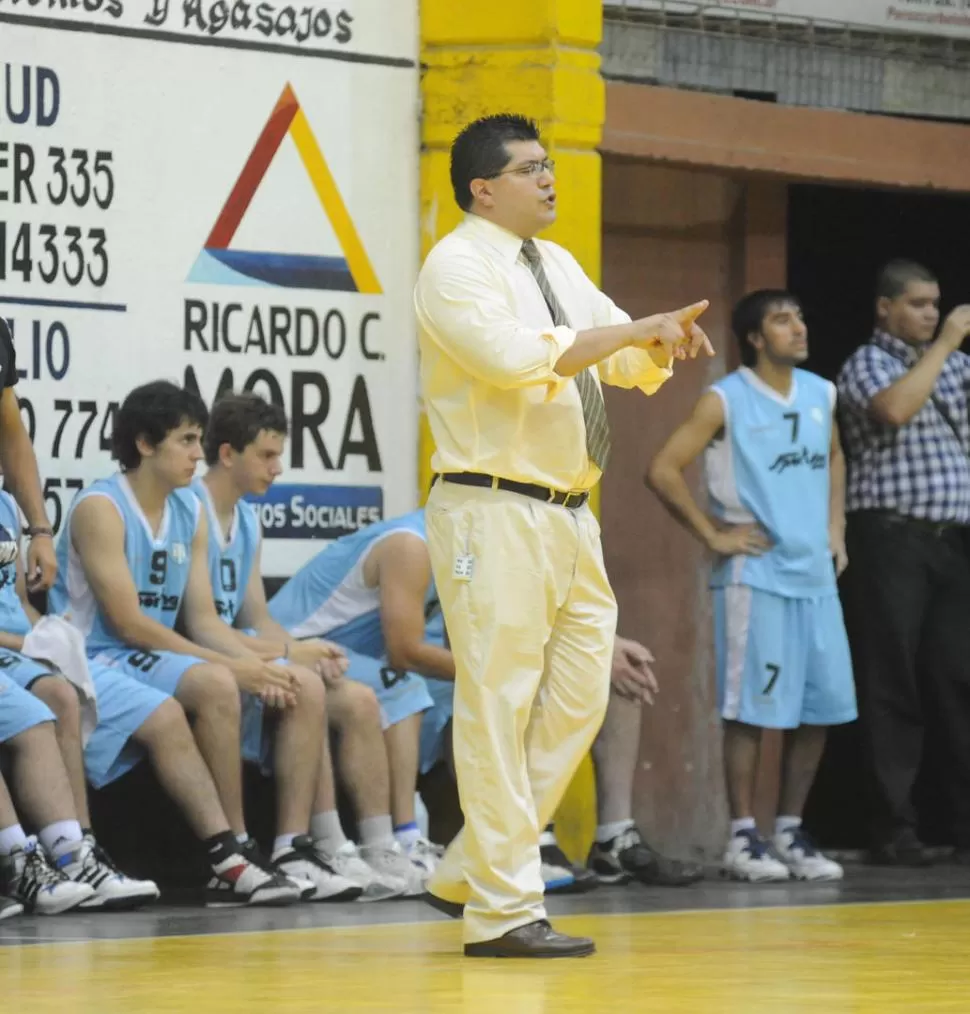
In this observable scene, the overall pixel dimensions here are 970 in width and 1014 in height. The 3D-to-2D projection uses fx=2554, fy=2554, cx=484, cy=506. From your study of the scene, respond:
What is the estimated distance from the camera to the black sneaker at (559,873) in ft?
27.4

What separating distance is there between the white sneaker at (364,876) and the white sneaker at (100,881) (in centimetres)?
83

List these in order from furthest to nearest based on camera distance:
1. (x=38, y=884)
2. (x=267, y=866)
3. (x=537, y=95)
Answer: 1. (x=537, y=95)
2. (x=267, y=866)
3. (x=38, y=884)

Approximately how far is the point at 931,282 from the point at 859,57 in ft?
3.79

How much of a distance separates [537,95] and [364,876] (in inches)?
121

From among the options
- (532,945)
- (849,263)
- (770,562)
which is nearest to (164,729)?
(532,945)

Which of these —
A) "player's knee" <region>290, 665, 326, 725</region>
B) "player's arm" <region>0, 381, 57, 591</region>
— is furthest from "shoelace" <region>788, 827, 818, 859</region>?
"player's arm" <region>0, 381, 57, 591</region>

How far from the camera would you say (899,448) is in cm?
991

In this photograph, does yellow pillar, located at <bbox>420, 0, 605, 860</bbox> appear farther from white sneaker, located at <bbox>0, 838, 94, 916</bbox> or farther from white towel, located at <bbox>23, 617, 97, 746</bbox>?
white sneaker, located at <bbox>0, 838, 94, 916</bbox>

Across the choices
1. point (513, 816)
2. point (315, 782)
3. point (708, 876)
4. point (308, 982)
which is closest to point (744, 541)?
point (708, 876)

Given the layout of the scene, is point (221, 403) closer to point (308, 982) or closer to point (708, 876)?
point (708, 876)

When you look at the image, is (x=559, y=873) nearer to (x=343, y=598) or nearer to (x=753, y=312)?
(x=343, y=598)

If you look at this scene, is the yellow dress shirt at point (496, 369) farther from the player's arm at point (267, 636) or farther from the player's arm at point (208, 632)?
the player's arm at point (267, 636)

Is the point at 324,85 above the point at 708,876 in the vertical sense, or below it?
above

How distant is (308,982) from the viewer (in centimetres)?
564
